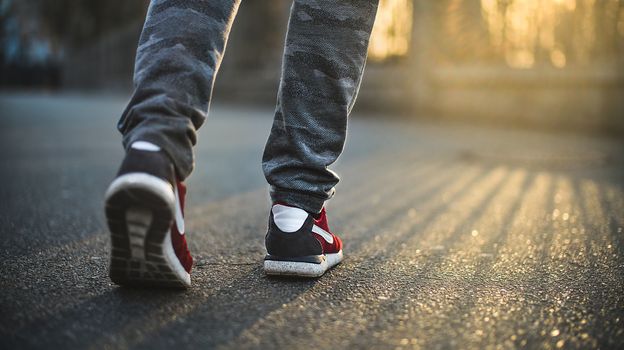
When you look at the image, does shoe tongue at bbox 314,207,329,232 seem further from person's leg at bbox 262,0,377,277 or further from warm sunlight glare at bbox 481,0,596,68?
warm sunlight glare at bbox 481,0,596,68

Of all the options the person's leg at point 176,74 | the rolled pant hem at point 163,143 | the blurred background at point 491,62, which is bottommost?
the blurred background at point 491,62

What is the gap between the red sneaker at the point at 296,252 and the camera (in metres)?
1.17

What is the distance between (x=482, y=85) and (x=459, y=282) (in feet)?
18.1

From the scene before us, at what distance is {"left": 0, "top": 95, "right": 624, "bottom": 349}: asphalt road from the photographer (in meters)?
0.91

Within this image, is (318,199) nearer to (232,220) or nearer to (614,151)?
(232,220)

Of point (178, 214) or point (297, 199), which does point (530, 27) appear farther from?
point (178, 214)

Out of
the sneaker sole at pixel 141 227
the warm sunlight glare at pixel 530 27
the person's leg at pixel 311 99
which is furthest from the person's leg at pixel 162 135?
Result: the warm sunlight glare at pixel 530 27

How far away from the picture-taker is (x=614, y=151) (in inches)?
148

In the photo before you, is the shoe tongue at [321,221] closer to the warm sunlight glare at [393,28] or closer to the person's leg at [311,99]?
the person's leg at [311,99]

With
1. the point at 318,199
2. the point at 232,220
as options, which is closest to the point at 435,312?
the point at 318,199

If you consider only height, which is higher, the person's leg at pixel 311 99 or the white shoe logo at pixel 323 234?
the person's leg at pixel 311 99

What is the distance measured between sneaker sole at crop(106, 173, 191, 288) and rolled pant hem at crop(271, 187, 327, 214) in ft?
0.85

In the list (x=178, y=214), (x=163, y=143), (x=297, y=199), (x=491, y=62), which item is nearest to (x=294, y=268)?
(x=297, y=199)

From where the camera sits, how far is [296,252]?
1182 millimetres
